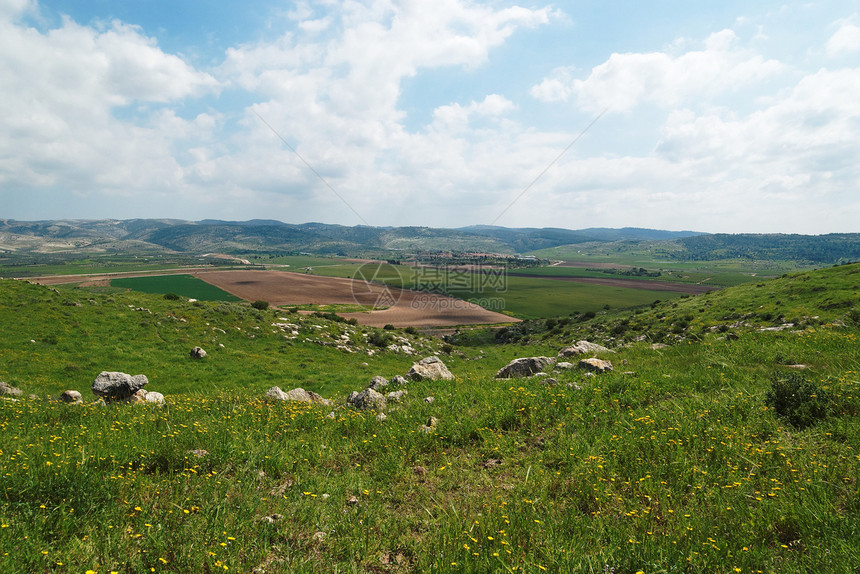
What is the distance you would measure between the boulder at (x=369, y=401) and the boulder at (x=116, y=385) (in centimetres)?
870

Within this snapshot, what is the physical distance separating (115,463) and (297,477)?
3.04 m

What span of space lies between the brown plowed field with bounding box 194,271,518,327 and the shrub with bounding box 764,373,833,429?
63.1m

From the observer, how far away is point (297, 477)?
6.70 m

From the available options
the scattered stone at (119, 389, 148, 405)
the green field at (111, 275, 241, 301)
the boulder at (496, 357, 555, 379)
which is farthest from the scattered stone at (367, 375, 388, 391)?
the green field at (111, 275, 241, 301)

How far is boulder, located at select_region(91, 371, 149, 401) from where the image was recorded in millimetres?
13188

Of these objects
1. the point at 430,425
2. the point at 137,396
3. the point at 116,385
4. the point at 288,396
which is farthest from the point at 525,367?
the point at 116,385

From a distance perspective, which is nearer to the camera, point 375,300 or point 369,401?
point 369,401

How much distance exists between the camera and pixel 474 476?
23.2ft

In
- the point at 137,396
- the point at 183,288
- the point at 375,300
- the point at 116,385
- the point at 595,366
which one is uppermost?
the point at 595,366

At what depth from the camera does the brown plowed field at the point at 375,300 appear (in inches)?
3199

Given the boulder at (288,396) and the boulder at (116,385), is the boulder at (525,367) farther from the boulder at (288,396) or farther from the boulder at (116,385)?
the boulder at (116,385)

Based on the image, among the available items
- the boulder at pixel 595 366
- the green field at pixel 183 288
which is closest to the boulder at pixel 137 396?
the boulder at pixel 595 366

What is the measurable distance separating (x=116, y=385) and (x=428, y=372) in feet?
38.5

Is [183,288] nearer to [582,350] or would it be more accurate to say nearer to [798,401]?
[582,350]
